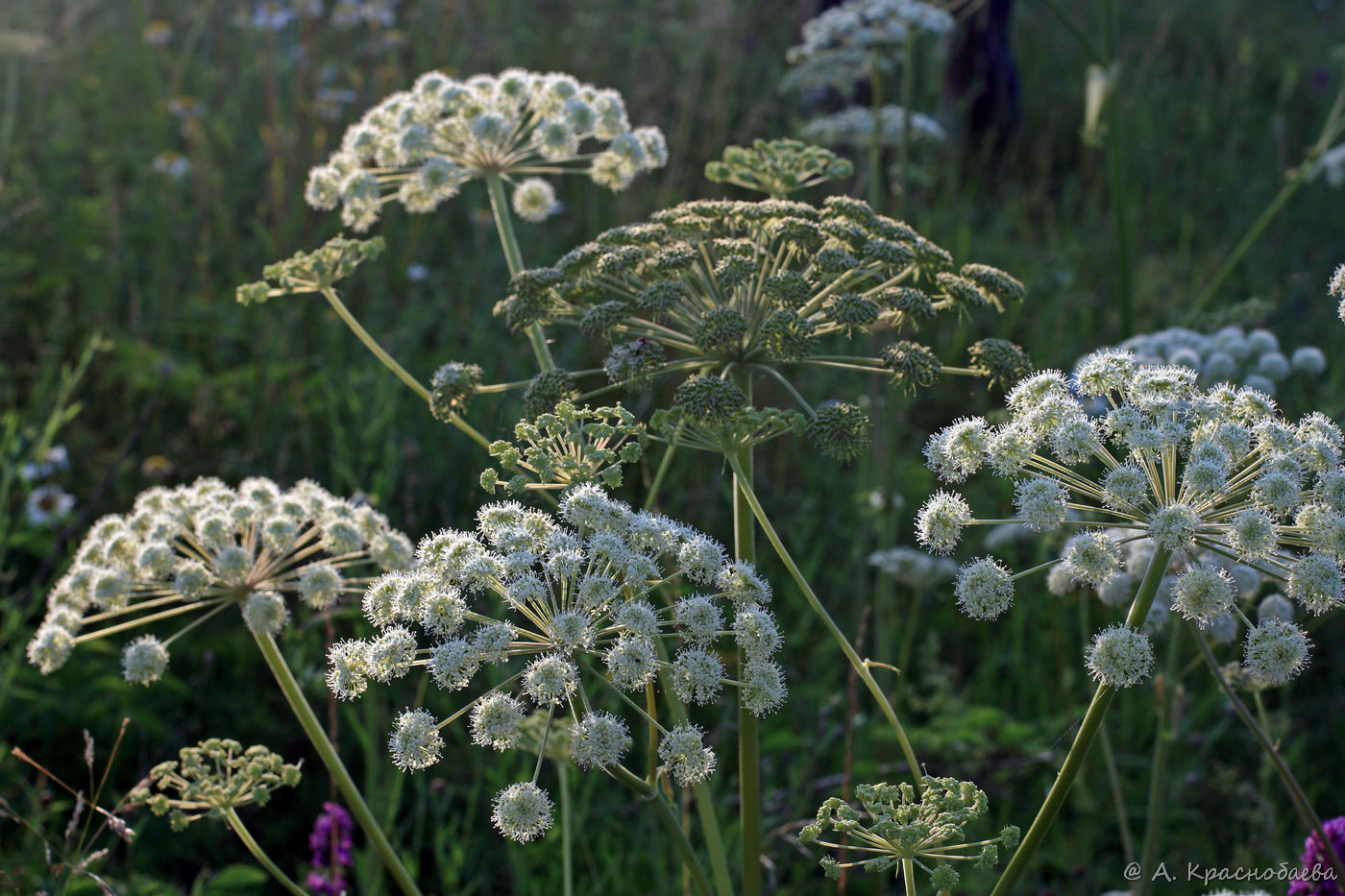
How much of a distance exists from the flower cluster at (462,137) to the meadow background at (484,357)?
1.23m

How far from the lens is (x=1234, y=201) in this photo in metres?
9.53

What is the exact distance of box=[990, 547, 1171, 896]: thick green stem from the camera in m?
1.88

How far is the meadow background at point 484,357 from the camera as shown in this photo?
4.31m

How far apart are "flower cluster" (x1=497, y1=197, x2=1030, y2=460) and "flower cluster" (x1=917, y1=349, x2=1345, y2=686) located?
0.96ft

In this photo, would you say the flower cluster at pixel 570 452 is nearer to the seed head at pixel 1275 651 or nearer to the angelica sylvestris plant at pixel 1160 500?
the angelica sylvestris plant at pixel 1160 500

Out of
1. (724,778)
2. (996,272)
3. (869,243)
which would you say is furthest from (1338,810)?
(869,243)

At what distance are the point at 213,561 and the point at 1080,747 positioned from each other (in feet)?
6.86

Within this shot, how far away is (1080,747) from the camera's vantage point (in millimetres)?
1890

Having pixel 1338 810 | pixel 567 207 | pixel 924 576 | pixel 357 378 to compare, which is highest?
pixel 567 207

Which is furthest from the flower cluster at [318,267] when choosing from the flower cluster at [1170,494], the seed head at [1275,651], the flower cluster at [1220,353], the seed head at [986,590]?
the flower cluster at [1220,353]

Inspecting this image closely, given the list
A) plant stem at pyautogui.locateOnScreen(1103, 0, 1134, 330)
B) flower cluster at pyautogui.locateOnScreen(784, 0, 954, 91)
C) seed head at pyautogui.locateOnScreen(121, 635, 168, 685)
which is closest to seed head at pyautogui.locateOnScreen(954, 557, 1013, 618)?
seed head at pyautogui.locateOnScreen(121, 635, 168, 685)

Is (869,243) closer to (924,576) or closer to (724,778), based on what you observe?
(924,576)

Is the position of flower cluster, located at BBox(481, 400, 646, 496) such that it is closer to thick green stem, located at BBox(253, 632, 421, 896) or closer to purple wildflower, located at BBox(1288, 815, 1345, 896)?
thick green stem, located at BBox(253, 632, 421, 896)

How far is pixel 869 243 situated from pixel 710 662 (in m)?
1.12
